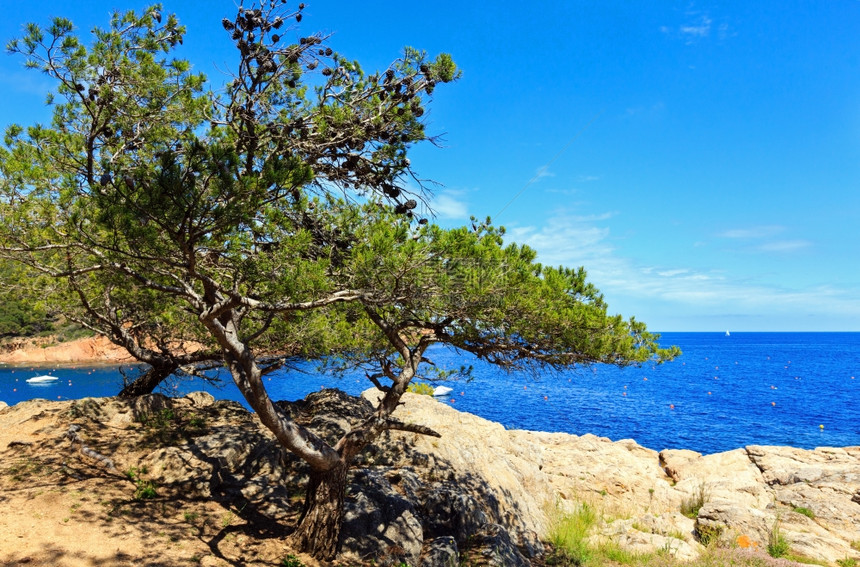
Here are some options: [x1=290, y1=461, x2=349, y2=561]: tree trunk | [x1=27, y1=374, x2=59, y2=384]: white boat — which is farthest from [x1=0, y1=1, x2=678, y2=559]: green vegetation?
[x1=27, y1=374, x2=59, y2=384]: white boat

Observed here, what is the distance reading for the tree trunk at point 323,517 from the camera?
7.29m

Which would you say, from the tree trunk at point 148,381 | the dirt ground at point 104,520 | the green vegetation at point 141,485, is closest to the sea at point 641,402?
the tree trunk at point 148,381

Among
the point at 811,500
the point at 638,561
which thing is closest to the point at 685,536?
the point at 638,561

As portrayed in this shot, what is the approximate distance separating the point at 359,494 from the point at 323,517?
1.15 meters

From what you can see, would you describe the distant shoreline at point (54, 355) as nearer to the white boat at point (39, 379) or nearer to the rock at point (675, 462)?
the white boat at point (39, 379)

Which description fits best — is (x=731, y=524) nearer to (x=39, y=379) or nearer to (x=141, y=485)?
(x=141, y=485)

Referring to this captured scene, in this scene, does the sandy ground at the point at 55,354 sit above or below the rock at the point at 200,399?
below

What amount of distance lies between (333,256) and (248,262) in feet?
4.78

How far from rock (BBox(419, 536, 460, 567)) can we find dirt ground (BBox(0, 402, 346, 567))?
1323mm

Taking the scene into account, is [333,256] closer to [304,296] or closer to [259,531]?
[304,296]

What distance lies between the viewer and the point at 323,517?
289 inches

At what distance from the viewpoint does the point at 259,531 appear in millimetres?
7582

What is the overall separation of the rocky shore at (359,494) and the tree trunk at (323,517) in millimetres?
362

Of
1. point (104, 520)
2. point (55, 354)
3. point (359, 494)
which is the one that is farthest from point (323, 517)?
point (55, 354)
